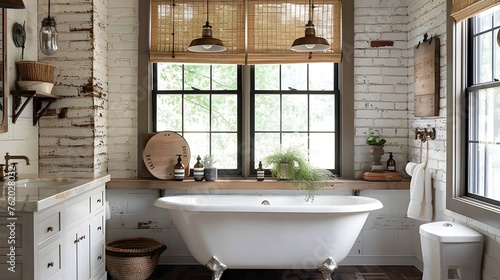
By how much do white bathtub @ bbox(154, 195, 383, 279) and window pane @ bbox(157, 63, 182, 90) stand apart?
1505mm

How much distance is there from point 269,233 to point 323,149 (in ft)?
4.91

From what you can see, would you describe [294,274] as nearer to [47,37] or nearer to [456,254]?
[456,254]

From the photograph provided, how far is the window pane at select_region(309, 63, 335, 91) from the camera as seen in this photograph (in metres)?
5.11

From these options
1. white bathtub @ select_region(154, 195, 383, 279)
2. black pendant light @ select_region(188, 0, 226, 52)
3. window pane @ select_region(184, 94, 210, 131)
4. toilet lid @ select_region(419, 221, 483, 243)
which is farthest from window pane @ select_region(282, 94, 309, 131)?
toilet lid @ select_region(419, 221, 483, 243)

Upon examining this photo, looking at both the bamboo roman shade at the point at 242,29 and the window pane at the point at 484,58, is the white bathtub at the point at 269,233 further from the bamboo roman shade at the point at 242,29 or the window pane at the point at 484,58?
the bamboo roman shade at the point at 242,29

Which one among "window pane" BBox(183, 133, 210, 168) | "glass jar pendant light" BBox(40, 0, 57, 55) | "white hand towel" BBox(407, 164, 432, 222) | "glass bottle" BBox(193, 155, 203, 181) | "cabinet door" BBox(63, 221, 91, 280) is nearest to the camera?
"cabinet door" BBox(63, 221, 91, 280)

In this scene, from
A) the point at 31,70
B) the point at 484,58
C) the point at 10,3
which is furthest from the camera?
the point at 31,70

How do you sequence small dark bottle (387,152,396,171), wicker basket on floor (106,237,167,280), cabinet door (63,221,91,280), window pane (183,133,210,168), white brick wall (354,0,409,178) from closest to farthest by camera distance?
cabinet door (63,221,91,280)
wicker basket on floor (106,237,167,280)
small dark bottle (387,152,396,171)
white brick wall (354,0,409,178)
window pane (183,133,210,168)

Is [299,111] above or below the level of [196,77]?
below

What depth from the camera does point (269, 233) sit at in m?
3.93

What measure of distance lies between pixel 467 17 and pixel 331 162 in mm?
2064

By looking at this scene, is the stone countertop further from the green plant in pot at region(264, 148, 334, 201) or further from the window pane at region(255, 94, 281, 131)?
the window pane at region(255, 94, 281, 131)

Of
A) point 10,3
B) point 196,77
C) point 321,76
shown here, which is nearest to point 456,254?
point 321,76

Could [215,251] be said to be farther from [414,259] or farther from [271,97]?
[414,259]
